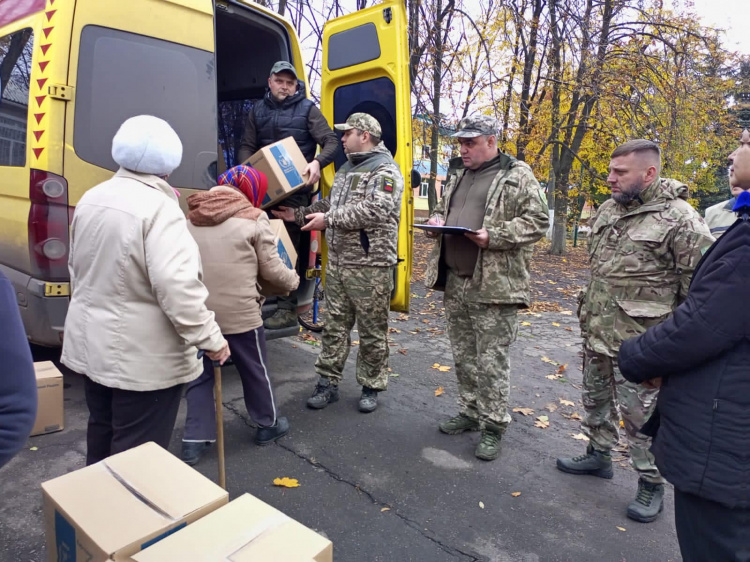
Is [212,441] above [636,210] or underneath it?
underneath

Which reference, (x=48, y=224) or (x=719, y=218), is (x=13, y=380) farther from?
(x=719, y=218)

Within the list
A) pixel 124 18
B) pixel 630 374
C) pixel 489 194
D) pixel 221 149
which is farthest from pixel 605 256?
pixel 221 149

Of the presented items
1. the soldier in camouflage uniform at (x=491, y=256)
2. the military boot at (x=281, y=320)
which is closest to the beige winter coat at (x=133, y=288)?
the soldier in camouflage uniform at (x=491, y=256)

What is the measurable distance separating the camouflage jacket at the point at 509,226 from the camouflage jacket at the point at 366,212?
0.68 m

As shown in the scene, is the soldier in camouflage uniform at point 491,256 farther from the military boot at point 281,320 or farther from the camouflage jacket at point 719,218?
the military boot at point 281,320

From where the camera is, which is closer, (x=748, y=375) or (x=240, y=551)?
(x=240, y=551)

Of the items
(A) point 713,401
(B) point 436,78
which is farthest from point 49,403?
(B) point 436,78

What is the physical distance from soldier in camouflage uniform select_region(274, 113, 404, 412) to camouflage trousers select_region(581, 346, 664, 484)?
1.39m

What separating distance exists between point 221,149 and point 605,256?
3677 mm

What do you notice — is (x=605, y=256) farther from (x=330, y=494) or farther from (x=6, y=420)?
(x=6, y=420)

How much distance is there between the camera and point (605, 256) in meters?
2.83

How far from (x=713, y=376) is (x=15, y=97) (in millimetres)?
3767

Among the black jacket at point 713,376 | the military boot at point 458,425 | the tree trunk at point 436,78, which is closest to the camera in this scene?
the black jacket at point 713,376

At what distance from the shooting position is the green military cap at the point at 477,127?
3.21 metres
